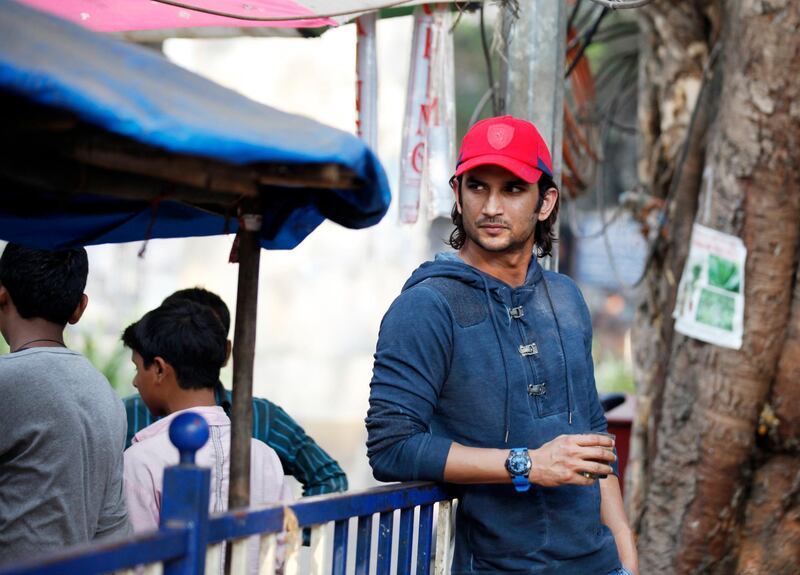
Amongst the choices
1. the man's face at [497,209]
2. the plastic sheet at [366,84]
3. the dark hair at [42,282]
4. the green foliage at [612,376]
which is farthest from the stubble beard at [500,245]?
the green foliage at [612,376]

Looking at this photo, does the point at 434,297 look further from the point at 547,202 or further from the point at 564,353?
the point at 547,202

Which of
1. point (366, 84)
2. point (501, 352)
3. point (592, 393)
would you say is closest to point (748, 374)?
point (592, 393)

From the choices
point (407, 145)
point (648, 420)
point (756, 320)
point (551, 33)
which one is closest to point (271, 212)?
point (551, 33)

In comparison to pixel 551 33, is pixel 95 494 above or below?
below

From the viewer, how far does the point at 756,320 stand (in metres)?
5.05

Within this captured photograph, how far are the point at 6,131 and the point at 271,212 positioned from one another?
2.80 feet

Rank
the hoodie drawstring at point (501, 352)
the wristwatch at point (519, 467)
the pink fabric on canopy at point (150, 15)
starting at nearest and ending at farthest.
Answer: the wristwatch at point (519, 467)
the hoodie drawstring at point (501, 352)
the pink fabric on canopy at point (150, 15)

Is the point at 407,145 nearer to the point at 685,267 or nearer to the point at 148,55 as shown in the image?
the point at 685,267

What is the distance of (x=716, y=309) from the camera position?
518cm

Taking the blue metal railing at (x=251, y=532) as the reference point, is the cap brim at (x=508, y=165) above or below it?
above

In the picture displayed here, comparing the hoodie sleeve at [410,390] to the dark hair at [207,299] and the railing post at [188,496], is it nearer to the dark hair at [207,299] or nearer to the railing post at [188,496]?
the railing post at [188,496]

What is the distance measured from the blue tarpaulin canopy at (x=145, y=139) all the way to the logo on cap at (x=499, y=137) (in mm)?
771

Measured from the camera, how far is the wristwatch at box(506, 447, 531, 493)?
2.75 m

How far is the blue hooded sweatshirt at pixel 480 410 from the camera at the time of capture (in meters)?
2.83
